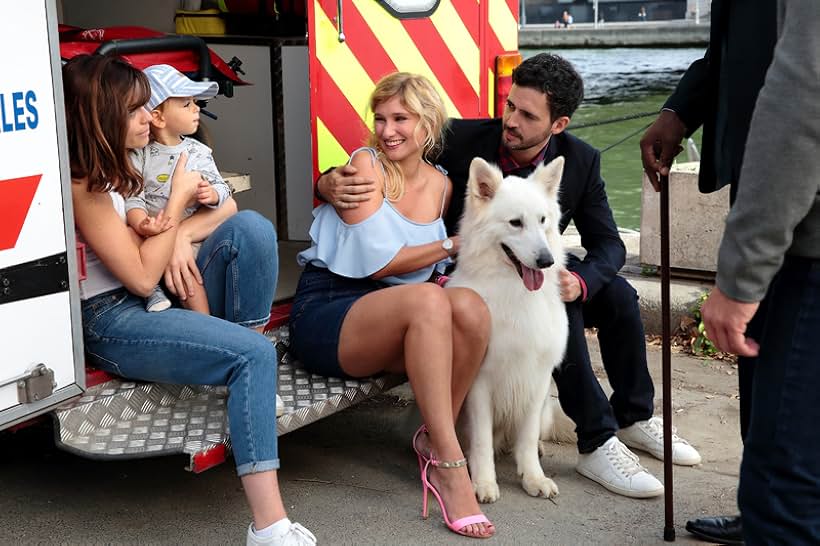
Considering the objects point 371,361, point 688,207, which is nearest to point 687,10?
point 688,207

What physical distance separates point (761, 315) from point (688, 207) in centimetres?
342

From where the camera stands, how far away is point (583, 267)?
3.66 meters

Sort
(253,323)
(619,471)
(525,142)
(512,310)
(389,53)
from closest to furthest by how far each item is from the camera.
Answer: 1. (253,323)
2. (512,310)
3. (619,471)
4. (525,142)
5. (389,53)

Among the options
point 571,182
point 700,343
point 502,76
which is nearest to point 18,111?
point 571,182

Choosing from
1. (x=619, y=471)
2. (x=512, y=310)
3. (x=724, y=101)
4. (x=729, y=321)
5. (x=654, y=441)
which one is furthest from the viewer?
(x=654, y=441)

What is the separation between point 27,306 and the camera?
8.67 ft

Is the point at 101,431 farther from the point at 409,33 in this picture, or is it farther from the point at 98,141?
the point at 409,33

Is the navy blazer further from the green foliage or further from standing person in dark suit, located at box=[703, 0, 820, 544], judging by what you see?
standing person in dark suit, located at box=[703, 0, 820, 544]

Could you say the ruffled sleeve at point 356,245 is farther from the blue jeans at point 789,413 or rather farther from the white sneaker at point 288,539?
the blue jeans at point 789,413

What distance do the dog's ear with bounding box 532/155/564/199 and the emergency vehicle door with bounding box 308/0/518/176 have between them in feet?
2.72

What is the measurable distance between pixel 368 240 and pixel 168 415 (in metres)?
0.89

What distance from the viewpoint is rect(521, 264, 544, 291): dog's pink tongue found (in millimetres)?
3359

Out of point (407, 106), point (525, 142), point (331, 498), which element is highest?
point (407, 106)

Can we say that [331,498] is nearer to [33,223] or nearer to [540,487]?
[540,487]
